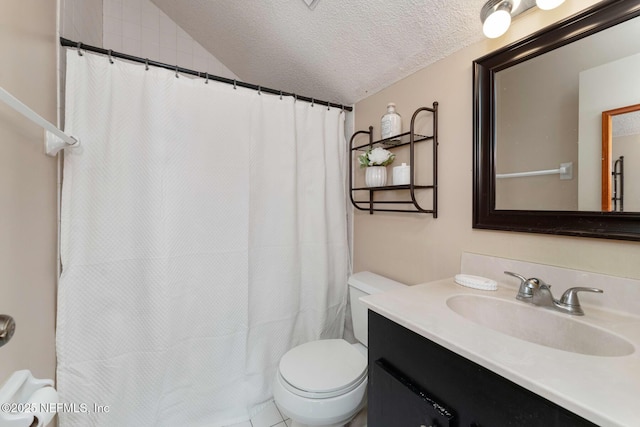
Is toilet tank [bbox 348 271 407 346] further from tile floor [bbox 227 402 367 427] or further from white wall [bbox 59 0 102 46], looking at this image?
white wall [bbox 59 0 102 46]

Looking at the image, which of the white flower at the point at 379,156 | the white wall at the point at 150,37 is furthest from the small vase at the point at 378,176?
the white wall at the point at 150,37

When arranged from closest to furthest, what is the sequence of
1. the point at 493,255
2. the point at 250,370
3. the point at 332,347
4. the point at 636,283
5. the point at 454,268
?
1. the point at 636,283
2. the point at 493,255
3. the point at 454,268
4. the point at 332,347
5. the point at 250,370

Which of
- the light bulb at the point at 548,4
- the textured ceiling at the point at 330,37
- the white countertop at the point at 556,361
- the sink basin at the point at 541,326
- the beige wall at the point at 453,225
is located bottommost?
the sink basin at the point at 541,326

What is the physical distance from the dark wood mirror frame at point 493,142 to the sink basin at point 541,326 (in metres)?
0.28

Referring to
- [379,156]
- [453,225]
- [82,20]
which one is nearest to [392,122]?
[379,156]

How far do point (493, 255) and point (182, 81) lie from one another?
1.65m

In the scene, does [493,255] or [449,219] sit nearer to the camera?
[493,255]

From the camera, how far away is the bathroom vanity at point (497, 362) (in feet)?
1.52

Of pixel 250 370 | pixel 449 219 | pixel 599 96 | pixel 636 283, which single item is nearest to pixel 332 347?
pixel 250 370

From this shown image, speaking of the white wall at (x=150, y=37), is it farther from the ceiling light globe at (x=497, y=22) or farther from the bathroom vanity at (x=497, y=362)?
the bathroom vanity at (x=497, y=362)

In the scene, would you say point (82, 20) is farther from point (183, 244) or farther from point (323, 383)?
point (323, 383)

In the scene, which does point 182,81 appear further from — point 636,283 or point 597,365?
point 636,283

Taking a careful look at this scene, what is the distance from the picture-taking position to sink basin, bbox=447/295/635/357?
2.21 ft

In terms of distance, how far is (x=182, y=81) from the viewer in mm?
1271
